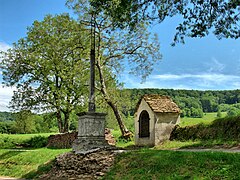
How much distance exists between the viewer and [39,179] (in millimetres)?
14742

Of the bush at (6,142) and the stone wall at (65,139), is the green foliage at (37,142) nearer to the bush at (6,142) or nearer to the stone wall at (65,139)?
the bush at (6,142)

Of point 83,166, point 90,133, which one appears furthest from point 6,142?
point 83,166

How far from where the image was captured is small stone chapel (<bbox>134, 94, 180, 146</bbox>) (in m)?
20.7

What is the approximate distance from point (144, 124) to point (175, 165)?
38.5 feet

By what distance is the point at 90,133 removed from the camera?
15055mm

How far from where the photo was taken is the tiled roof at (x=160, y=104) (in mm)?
20938

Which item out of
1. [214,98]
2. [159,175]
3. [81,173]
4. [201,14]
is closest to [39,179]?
[81,173]

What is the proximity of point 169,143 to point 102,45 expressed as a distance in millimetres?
10028

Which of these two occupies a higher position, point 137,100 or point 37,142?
point 137,100

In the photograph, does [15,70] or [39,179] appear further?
[15,70]

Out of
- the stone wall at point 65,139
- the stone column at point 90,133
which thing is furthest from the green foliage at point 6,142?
the stone column at point 90,133

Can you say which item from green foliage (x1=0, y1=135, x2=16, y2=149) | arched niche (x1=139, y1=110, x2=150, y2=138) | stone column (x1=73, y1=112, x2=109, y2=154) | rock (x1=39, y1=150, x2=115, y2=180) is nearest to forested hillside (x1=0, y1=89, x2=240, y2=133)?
green foliage (x1=0, y1=135, x2=16, y2=149)

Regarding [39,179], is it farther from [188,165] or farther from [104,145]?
[188,165]

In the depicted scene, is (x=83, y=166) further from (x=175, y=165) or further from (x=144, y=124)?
(x=144, y=124)
